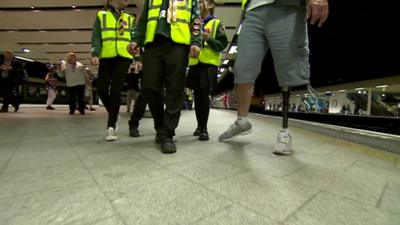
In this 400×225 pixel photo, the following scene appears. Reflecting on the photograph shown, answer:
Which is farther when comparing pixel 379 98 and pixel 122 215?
pixel 379 98

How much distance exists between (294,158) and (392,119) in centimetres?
628

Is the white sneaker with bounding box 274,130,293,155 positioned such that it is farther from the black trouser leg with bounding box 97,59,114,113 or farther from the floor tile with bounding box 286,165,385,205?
the black trouser leg with bounding box 97,59,114,113

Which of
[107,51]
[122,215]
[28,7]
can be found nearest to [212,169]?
[122,215]

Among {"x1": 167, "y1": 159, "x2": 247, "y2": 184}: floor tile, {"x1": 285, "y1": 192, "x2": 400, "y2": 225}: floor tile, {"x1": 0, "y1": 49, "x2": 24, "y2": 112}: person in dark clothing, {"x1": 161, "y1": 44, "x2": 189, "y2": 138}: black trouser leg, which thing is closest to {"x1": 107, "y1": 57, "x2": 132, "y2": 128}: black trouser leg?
{"x1": 161, "y1": 44, "x2": 189, "y2": 138}: black trouser leg

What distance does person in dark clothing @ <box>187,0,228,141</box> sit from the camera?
255cm

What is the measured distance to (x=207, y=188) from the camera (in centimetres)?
Result: 103

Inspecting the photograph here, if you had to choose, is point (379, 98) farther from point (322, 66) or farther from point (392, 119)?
point (392, 119)

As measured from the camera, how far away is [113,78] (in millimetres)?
2445

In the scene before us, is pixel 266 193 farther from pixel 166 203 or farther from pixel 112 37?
pixel 112 37

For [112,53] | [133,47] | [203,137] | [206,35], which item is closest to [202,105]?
[203,137]

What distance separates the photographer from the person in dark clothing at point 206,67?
8.38 feet

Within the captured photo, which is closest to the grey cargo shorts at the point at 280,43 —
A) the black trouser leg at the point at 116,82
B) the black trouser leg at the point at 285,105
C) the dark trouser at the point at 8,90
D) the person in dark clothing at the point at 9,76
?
the black trouser leg at the point at 285,105

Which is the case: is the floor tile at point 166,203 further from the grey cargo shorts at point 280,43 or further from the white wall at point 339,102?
the white wall at point 339,102

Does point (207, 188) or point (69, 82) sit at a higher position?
point (69, 82)
